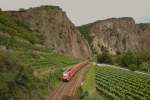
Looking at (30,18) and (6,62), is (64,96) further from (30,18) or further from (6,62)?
(30,18)

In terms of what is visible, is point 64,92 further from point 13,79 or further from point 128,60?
point 128,60

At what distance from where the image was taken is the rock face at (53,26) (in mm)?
121438

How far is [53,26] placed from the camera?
130500mm

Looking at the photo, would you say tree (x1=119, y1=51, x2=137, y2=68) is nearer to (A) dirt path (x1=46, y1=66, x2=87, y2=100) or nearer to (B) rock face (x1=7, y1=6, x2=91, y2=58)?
(B) rock face (x1=7, y1=6, x2=91, y2=58)

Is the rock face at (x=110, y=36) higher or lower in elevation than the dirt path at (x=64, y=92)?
higher

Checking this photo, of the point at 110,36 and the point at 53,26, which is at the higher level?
the point at 53,26

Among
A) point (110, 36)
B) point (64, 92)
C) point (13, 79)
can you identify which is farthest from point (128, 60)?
point (110, 36)

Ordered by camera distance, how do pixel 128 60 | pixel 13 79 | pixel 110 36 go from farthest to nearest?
pixel 110 36 < pixel 128 60 < pixel 13 79

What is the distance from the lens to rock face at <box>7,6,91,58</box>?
121m

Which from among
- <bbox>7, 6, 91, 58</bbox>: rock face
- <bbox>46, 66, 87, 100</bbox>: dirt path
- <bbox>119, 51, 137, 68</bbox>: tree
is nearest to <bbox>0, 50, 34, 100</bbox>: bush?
<bbox>46, 66, 87, 100</bbox>: dirt path

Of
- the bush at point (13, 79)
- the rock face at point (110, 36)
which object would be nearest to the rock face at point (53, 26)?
the rock face at point (110, 36)

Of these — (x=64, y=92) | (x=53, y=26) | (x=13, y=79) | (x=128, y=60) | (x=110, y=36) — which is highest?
(x=53, y=26)

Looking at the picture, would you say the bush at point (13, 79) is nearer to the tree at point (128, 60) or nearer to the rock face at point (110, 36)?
the tree at point (128, 60)

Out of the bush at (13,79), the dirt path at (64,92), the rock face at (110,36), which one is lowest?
the dirt path at (64,92)
